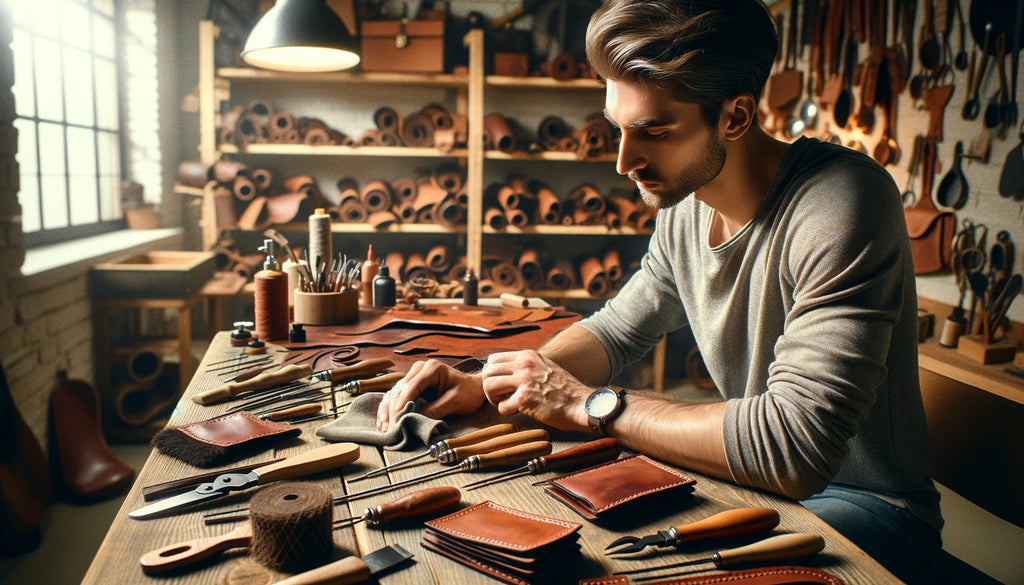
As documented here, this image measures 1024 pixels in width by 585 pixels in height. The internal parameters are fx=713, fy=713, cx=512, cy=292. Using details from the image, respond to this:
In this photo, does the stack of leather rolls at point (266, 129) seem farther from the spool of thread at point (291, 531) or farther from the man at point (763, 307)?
the spool of thread at point (291, 531)

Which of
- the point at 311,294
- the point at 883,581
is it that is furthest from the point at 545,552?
the point at 311,294

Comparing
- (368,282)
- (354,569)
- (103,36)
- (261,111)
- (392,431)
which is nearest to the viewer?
(354,569)

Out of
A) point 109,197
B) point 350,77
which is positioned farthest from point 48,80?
point 350,77

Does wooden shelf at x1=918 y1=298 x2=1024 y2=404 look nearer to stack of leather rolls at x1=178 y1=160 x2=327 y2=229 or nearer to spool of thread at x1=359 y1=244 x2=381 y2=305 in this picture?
spool of thread at x1=359 y1=244 x2=381 y2=305

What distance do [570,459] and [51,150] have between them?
12.7 ft

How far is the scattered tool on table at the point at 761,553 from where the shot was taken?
0.91 m

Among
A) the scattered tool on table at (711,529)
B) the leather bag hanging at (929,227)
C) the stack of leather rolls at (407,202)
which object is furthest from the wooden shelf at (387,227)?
the scattered tool on table at (711,529)

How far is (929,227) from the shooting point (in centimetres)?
328

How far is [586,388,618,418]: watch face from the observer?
52.0 inches

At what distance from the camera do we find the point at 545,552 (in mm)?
893

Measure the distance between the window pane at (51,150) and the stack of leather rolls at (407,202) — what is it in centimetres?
157

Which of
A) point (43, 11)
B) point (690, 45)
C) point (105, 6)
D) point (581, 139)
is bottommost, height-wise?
point (690, 45)

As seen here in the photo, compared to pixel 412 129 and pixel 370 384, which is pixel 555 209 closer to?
pixel 412 129

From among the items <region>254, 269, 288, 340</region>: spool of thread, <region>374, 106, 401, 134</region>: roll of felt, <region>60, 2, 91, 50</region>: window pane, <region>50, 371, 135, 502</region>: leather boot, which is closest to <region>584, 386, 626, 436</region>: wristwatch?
<region>254, 269, 288, 340</region>: spool of thread
